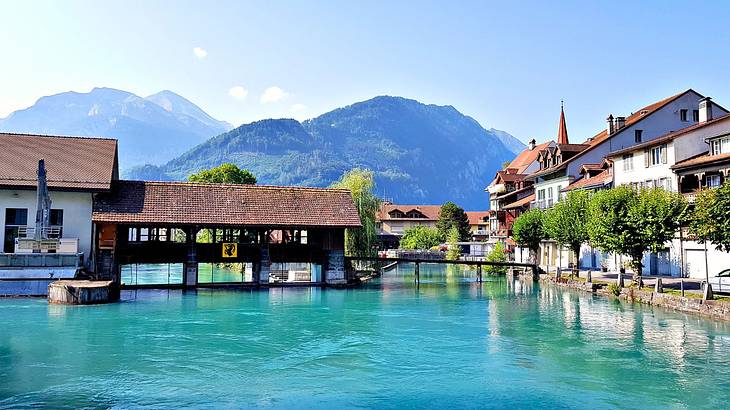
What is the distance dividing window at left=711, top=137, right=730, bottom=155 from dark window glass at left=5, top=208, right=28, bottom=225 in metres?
41.6

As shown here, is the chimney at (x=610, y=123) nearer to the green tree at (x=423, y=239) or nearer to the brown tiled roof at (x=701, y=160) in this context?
the brown tiled roof at (x=701, y=160)

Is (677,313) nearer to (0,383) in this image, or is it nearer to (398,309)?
(398,309)

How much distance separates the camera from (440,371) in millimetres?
17469

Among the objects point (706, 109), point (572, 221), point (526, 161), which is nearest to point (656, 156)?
point (572, 221)

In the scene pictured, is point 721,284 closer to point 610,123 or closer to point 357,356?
point 357,356

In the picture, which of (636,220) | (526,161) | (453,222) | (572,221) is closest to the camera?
(636,220)

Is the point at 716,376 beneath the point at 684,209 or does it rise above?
beneath

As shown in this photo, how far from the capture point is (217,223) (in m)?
39.8

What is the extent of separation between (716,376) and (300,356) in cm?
1216

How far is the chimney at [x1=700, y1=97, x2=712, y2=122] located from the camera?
46.8m

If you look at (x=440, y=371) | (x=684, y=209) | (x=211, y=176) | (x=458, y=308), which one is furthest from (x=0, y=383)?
(x=211, y=176)

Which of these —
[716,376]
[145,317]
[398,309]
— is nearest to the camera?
[716,376]

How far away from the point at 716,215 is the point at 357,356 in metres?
19.1

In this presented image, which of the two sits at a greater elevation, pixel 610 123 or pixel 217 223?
pixel 610 123
